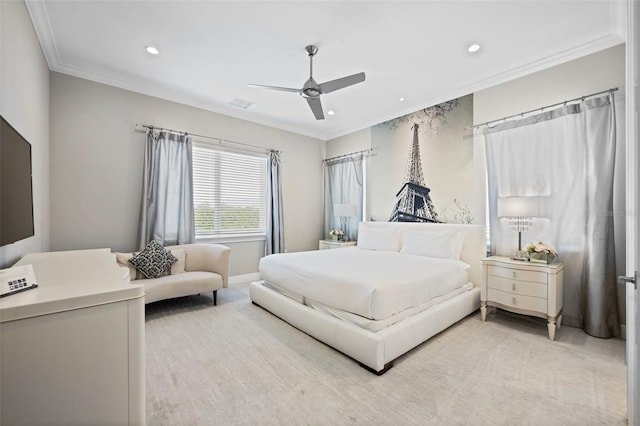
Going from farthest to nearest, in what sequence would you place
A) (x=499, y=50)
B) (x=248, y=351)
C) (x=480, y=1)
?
(x=499, y=50)
(x=248, y=351)
(x=480, y=1)

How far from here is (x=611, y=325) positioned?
268 cm

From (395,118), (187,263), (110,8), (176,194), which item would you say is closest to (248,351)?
(187,263)

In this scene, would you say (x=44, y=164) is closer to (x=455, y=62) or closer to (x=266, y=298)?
(x=266, y=298)

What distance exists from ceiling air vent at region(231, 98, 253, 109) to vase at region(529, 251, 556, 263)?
4.35m

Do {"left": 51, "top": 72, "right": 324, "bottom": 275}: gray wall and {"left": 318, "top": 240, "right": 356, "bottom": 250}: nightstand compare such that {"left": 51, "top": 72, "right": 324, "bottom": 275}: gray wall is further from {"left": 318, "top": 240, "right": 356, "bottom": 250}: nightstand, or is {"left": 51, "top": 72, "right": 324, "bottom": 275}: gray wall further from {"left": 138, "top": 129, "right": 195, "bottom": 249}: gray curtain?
{"left": 318, "top": 240, "right": 356, "bottom": 250}: nightstand

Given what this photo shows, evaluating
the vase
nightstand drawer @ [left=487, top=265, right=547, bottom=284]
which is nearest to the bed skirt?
nightstand drawer @ [left=487, top=265, right=547, bottom=284]

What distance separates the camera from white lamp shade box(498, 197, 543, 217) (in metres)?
2.94

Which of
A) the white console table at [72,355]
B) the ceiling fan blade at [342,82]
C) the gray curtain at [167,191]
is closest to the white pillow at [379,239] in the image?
the ceiling fan blade at [342,82]

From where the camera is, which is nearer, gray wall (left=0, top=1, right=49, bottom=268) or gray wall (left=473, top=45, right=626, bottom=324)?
gray wall (left=0, top=1, right=49, bottom=268)

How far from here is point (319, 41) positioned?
2852 mm

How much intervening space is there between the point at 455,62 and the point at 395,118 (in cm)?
162

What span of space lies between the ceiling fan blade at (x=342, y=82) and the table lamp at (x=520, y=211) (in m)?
2.10

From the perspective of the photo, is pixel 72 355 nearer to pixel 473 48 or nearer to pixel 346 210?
pixel 473 48

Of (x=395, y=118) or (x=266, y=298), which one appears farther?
(x=395, y=118)
